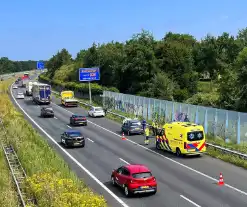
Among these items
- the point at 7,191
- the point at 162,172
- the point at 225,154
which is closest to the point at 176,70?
the point at 225,154

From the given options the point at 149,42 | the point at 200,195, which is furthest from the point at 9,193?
the point at 149,42

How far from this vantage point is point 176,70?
7662 cm

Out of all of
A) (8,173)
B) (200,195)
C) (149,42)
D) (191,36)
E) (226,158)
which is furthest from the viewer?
(191,36)

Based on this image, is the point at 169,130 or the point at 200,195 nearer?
the point at 200,195

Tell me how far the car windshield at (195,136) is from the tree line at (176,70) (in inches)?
685

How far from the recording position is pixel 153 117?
47.3 m

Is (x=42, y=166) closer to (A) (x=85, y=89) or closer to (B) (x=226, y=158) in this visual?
(B) (x=226, y=158)

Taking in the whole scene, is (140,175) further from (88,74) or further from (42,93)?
(42,93)

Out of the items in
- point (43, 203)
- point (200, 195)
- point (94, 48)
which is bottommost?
point (200, 195)

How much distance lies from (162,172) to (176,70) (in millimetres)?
53235

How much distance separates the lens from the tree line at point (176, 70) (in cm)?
4984

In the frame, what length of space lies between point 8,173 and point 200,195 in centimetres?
1066

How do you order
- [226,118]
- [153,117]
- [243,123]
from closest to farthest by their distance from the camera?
1. [243,123]
2. [226,118]
3. [153,117]

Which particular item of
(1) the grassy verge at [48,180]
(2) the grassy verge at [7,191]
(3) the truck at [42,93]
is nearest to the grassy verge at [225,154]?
(1) the grassy verge at [48,180]
